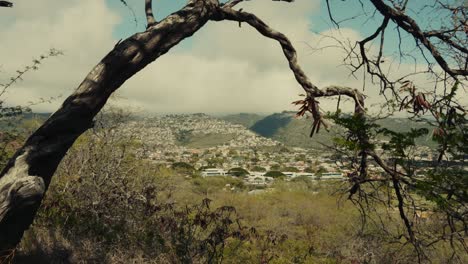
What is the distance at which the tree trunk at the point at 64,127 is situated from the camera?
2533 millimetres

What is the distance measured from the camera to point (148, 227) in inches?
313

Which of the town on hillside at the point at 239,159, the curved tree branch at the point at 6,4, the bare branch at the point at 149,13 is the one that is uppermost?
the bare branch at the point at 149,13

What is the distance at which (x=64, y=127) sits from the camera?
2.89 metres

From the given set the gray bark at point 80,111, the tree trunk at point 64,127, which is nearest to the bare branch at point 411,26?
the gray bark at point 80,111

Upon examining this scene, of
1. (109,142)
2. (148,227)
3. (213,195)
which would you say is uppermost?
(109,142)

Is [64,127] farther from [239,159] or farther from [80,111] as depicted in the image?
[239,159]

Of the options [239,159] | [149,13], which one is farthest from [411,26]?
[239,159]

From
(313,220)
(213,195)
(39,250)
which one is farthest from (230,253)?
(213,195)

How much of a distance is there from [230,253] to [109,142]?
180 inches

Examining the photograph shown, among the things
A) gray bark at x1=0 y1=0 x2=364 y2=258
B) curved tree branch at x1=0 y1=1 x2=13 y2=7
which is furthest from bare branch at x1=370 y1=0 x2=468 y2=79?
curved tree branch at x1=0 y1=1 x2=13 y2=7

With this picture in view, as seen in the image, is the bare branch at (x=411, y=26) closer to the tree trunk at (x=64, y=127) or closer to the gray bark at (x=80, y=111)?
the gray bark at (x=80, y=111)

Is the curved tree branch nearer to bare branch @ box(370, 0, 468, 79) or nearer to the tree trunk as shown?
the tree trunk

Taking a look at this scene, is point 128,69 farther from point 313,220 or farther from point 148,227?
point 313,220

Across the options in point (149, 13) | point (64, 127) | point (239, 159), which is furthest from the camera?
point (239, 159)
